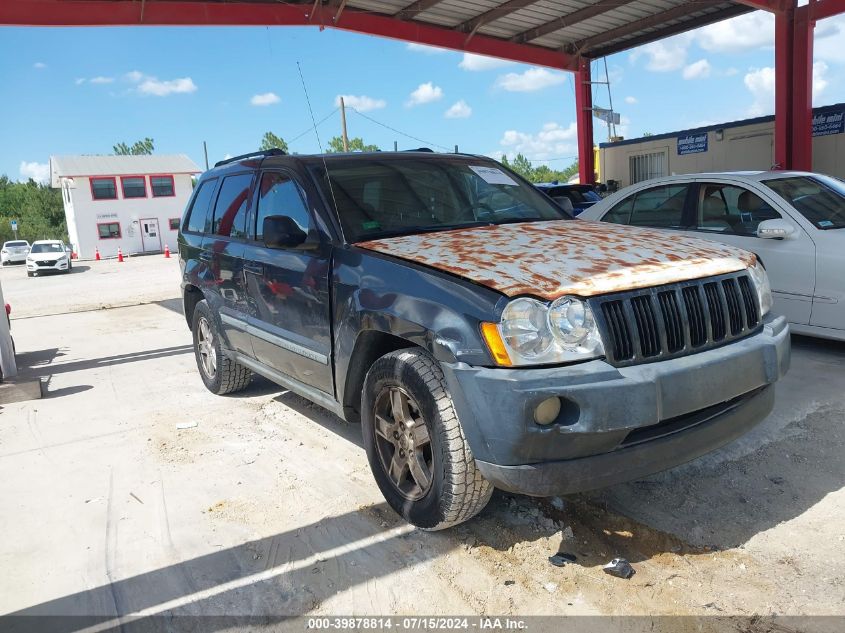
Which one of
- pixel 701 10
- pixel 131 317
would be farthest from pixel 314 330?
pixel 701 10

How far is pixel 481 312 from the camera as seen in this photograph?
2.70 meters

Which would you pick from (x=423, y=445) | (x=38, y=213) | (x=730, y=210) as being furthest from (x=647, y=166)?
(x=38, y=213)

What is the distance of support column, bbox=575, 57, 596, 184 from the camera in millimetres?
17812

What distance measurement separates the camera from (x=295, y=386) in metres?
4.22

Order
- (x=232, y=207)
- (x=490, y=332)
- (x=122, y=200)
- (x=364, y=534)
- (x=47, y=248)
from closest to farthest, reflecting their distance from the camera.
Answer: (x=490, y=332)
(x=364, y=534)
(x=232, y=207)
(x=47, y=248)
(x=122, y=200)

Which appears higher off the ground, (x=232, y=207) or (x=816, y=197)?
(x=232, y=207)

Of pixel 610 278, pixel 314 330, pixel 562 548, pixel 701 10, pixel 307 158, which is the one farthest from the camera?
pixel 701 10

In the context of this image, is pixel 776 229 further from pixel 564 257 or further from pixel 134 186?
pixel 134 186

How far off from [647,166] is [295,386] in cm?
1683

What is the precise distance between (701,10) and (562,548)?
15.0m

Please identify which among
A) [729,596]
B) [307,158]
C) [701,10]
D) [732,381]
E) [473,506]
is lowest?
[729,596]

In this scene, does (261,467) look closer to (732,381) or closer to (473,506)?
(473,506)

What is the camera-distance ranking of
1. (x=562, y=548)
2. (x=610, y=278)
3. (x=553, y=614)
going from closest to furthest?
(x=553, y=614), (x=610, y=278), (x=562, y=548)

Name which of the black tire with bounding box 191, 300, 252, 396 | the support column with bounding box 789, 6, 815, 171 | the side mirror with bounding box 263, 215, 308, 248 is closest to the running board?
the black tire with bounding box 191, 300, 252, 396
